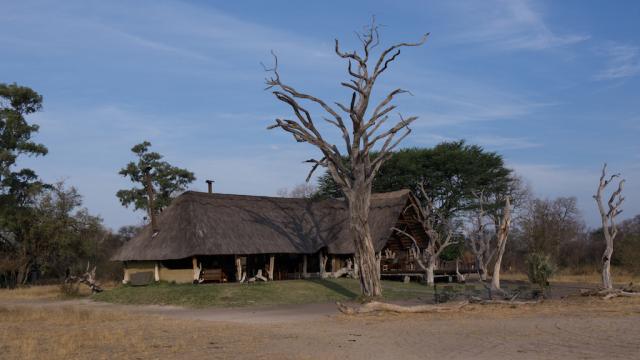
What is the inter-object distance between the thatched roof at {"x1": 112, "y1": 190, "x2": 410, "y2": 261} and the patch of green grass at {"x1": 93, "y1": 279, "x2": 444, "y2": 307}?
229 cm

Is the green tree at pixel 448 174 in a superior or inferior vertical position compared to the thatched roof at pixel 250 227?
superior

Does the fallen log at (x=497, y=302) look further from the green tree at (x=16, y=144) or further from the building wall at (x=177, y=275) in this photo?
the green tree at (x=16, y=144)

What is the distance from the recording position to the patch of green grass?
24.8m

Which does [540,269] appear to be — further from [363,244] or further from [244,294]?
[244,294]

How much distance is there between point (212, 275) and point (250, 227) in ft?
11.8

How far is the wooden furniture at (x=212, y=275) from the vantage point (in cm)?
3065

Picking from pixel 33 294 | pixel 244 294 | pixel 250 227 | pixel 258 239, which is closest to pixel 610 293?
pixel 244 294

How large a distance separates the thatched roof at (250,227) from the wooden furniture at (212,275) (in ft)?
5.33

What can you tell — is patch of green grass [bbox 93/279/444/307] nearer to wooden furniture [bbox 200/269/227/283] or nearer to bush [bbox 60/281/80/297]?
bush [bbox 60/281/80/297]

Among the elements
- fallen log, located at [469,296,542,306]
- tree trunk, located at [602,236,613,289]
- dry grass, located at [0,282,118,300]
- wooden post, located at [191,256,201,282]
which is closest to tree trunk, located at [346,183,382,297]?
fallen log, located at [469,296,542,306]

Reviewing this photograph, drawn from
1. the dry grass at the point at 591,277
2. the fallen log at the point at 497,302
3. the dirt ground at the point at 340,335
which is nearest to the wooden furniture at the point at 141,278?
the dirt ground at the point at 340,335

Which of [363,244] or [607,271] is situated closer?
[363,244]

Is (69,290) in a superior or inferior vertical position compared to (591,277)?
inferior

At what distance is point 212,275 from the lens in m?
31.0
